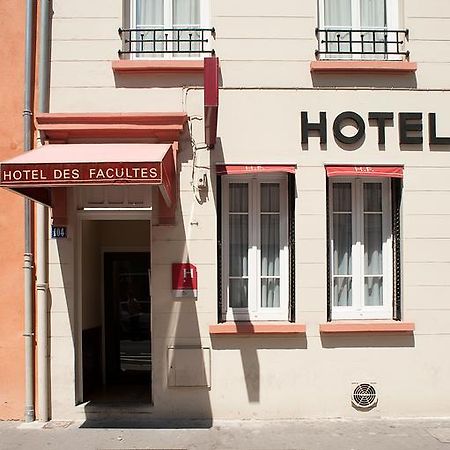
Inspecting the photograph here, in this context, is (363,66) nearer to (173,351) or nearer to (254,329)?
(254,329)

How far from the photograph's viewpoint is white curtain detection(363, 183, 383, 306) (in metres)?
8.23

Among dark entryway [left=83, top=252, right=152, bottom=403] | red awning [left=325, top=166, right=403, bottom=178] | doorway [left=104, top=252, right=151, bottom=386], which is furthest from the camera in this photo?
doorway [left=104, top=252, right=151, bottom=386]

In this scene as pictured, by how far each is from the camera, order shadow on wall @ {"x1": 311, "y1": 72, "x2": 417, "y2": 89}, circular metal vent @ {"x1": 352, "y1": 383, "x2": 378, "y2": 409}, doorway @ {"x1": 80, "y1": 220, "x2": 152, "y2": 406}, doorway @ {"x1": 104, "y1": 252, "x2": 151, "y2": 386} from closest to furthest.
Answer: circular metal vent @ {"x1": 352, "y1": 383, "x2": 378, "y2": 409}, shadow on wall @ {"x1": 311, "y1": 72, "x2": 417, "y2": 89}, doorway @ {"x1": 80, "y1": 220, "x2": 152, "y2": 406}, doorway @ {"x1": 104, "y1": 252, "x2": 151, "y2": 386}

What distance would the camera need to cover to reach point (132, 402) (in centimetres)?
828

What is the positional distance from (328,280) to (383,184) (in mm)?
Result: 1573

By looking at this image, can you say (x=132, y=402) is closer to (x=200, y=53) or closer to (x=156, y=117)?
(x=156, y=117)

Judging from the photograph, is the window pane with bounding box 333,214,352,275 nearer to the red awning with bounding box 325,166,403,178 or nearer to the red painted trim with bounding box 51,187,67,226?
the red awning with bounding box 325,166,403,178

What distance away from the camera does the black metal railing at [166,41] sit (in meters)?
8.14

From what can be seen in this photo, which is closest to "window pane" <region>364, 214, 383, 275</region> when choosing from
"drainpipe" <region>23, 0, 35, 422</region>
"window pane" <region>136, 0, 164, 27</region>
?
"window pane" <region>136, 0, 164, 27</region>

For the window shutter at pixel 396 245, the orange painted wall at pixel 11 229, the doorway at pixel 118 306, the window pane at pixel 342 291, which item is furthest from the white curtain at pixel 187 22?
the window pane at pixel 342 291

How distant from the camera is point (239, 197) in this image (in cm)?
826

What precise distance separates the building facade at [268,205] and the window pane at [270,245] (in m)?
0.02

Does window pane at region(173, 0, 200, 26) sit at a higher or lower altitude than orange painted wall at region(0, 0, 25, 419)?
higher

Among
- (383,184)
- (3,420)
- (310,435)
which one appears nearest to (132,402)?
(3,420)
